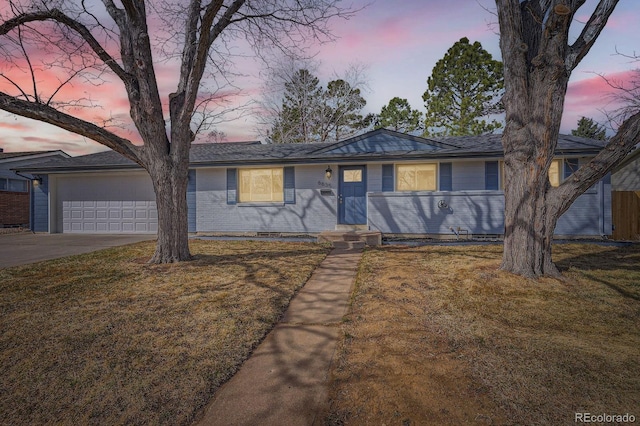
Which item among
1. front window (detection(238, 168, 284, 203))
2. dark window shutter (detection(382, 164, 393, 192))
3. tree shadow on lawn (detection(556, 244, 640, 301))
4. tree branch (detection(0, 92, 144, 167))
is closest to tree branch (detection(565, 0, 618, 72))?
tree shadow on lawn (detection(556, 244, 640, 301))

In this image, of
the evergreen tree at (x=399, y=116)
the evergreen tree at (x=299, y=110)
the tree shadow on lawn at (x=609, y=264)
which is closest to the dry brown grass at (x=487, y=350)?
the tree shadow on lawn at (x=609, y=264)

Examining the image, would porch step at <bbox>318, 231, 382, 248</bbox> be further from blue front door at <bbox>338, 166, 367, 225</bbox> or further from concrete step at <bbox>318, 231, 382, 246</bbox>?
blue front door at <bbox>338, 166, 367, 225</bbox>

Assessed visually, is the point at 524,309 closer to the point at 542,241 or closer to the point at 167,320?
the point at 542,241

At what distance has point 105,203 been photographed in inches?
544

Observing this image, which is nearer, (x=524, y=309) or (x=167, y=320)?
(x=167, y=320)

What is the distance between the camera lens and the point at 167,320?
3736 millimetres

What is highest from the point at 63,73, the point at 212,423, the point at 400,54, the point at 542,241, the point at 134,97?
the point at 400,54

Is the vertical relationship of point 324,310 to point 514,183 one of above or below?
below

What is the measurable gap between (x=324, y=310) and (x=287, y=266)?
8.21ft

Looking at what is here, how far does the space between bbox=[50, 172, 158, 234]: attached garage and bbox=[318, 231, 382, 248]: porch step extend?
310 inches

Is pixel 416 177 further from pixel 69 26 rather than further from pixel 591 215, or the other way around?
pixel 69 26

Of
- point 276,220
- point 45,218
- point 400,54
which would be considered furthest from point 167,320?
point 45,218

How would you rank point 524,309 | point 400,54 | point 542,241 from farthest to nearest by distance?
point 400,54
point 542,241
point 524,309

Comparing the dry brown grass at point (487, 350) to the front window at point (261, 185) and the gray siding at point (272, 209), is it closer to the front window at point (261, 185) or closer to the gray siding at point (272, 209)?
the gray siding at point (272, 209)
